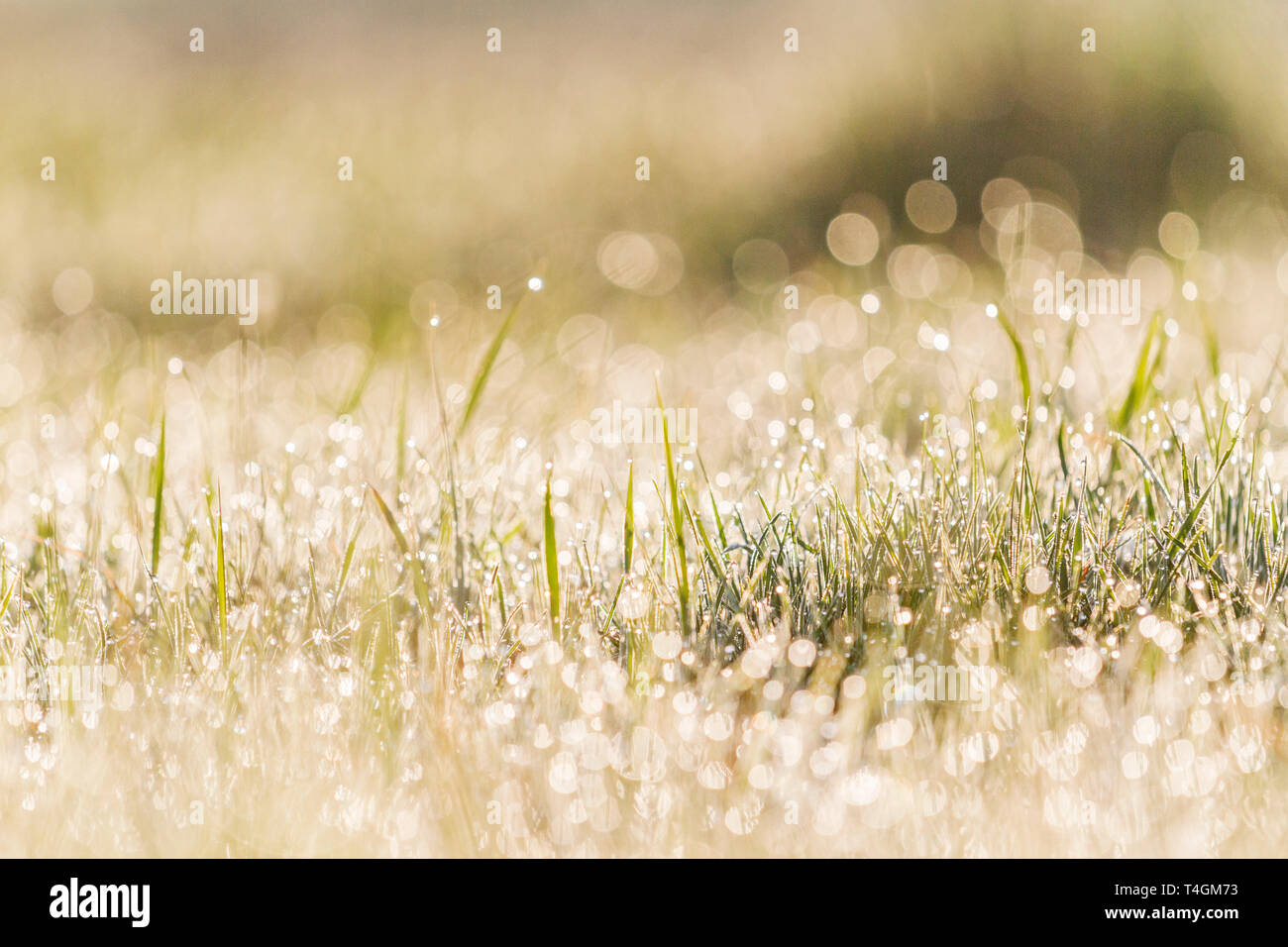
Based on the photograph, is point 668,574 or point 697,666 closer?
point 697,666

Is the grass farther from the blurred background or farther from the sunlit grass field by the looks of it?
the blurred background

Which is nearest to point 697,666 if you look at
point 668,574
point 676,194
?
point 668,574

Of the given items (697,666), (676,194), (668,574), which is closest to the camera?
(697,666)

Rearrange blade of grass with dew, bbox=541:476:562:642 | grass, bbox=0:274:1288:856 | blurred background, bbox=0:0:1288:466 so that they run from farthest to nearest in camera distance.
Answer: blurred background, bbox=0:0:1288:466 < blade of grass with dew, bbox=541:476:562:642 < grass, bbox=0:274:1288:856

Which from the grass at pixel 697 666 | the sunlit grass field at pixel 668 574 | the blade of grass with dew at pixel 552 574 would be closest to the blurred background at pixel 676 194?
the sunlit grass field at pixel 668 574

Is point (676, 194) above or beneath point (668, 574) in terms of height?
above

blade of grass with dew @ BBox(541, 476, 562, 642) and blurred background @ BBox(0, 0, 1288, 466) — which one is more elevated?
blurred background @ BBox(0, 0, 1288, 466)

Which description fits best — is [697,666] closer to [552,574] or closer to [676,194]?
[552,574]

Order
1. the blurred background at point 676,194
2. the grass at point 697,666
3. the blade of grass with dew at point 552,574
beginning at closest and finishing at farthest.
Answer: the grass at point 697,666
the blade of grass with dew at point 552,574
the blurred background at point 676,194

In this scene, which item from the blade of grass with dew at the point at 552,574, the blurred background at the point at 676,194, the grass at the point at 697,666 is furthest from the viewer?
the blurred background at the point at 676,194

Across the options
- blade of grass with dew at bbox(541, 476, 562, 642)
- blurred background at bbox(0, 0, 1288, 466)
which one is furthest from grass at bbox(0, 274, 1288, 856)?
blurred background at bbox(0, 0, 1288, 466)

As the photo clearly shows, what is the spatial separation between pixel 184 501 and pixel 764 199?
3.74 m

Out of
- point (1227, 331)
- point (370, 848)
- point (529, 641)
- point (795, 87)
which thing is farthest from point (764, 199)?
point (370, 848)

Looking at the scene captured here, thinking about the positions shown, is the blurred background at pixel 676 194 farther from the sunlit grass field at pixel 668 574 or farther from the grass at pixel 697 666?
the grass at pixel 697 666
